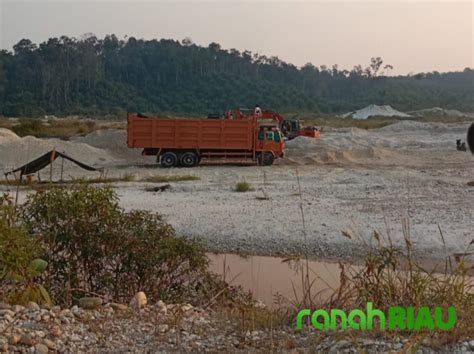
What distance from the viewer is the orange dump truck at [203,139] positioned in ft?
81.9

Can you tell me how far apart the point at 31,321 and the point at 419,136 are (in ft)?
136

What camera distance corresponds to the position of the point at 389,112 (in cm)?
7981

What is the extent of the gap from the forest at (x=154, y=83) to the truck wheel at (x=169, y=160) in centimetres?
5039

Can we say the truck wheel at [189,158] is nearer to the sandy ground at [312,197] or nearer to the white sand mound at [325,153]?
the sandy ground at [312,197]

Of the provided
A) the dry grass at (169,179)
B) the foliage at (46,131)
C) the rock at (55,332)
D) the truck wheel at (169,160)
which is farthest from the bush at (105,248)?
the foliage at (46,131)

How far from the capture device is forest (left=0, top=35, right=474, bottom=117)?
8012 cm

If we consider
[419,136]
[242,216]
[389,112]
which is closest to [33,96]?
[389,112]

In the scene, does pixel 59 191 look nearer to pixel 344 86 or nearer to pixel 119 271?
pixel 119 271

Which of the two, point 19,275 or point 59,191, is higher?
point 59,191

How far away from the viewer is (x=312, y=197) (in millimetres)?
16547

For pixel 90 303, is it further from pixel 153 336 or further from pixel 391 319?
pixel 391 319

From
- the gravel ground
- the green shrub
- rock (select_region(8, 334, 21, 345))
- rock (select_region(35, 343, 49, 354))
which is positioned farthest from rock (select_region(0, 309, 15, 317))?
the green shrub

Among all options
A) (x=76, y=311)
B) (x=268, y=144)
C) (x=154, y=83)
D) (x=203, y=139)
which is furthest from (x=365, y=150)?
(x=154, y=83)

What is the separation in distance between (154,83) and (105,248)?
277 ft
